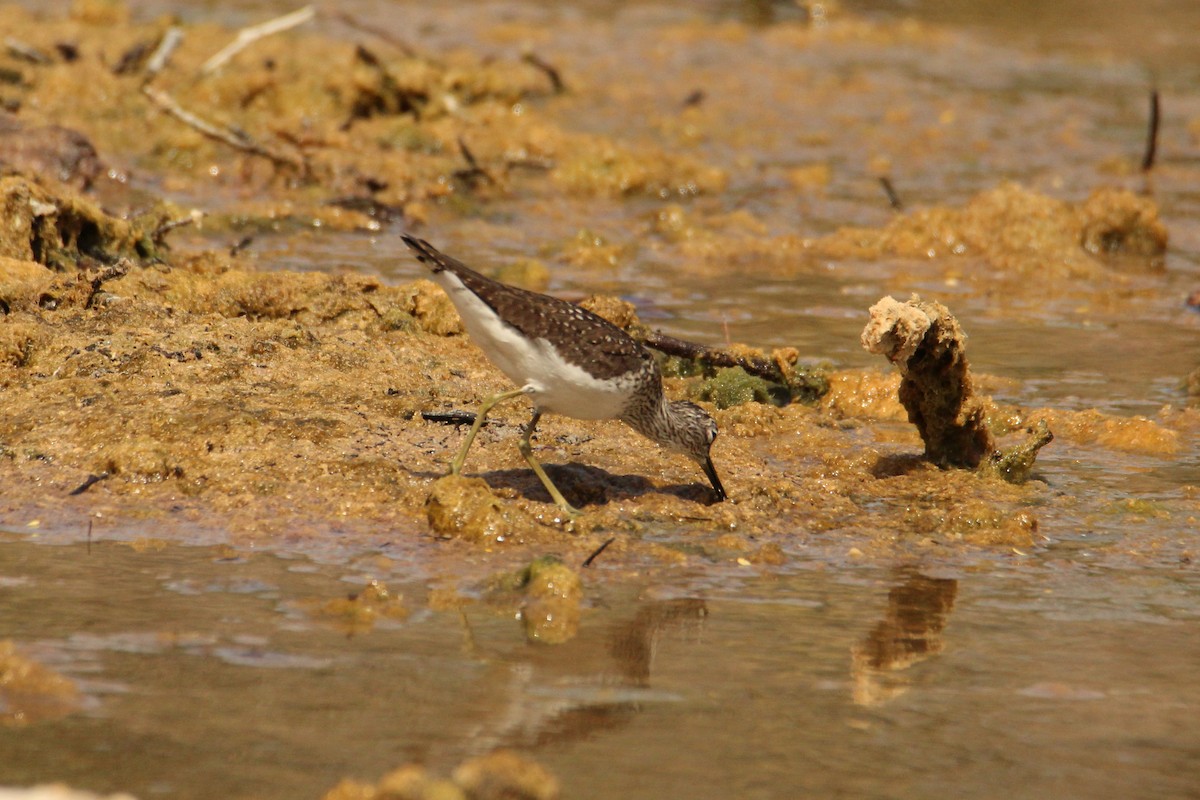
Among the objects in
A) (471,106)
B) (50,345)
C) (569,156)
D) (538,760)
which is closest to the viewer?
(538,760)

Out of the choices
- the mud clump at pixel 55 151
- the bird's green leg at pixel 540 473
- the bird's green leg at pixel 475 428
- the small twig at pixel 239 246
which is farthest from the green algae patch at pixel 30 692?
the mud clump at pixel 55 151

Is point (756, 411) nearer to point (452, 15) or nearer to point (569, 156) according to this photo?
point (569, 156)

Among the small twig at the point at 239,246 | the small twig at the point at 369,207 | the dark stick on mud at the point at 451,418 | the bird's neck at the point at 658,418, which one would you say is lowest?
the dark stick on mud at the point at 451,418

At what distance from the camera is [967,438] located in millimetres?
6969

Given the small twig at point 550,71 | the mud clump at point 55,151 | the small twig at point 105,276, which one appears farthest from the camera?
the small twig at point 550,71

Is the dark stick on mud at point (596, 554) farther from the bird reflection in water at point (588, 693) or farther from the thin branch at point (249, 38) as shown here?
the thin branch at point (249, 38)

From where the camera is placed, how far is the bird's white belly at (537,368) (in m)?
6.02

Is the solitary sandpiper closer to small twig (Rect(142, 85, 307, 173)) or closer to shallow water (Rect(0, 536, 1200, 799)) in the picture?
shallow water (Rect(0, 536, 1200, 799))

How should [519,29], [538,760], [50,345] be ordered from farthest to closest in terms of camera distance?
[519,29], [50,345], [538,760]

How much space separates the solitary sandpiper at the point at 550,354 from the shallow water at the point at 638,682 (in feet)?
2.95

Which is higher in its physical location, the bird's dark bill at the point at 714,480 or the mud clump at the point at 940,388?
the mud clump at the point at 940,388

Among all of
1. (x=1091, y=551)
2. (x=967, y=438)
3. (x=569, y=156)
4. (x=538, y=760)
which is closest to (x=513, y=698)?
(x=538, y=760)

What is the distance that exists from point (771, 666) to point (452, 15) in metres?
16.4

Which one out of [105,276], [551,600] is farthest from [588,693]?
[105,276]
